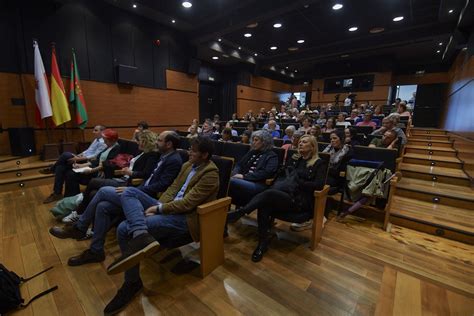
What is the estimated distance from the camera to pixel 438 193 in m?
2.75

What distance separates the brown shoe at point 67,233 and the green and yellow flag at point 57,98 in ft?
10.7

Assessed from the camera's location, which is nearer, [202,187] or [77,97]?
[202,187]

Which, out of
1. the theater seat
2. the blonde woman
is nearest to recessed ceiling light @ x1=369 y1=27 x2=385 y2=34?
the blonde woman

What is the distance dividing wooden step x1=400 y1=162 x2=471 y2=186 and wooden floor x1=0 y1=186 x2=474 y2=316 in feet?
4.75

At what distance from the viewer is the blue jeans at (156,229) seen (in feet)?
4.62

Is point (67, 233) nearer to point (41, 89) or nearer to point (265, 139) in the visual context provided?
point (265, 139)

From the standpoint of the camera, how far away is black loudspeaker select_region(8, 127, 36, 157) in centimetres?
408

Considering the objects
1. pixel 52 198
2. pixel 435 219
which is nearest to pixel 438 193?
pixel 435 219

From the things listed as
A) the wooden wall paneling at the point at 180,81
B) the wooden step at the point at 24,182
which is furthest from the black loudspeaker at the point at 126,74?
the wooden step at the point at 24,182

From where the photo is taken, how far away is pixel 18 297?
1.35 metres

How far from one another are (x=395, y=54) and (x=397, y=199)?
824 centimetres

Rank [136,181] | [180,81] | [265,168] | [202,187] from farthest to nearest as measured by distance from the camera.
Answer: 1. [180,81]
2. [265,168]
3. [136,181]
4. [202,187]

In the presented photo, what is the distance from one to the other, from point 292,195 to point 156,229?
1.15m

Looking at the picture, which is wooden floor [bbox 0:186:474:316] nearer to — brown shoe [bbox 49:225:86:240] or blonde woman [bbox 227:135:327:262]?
brown shoe [bbox 49:225:86:240]
